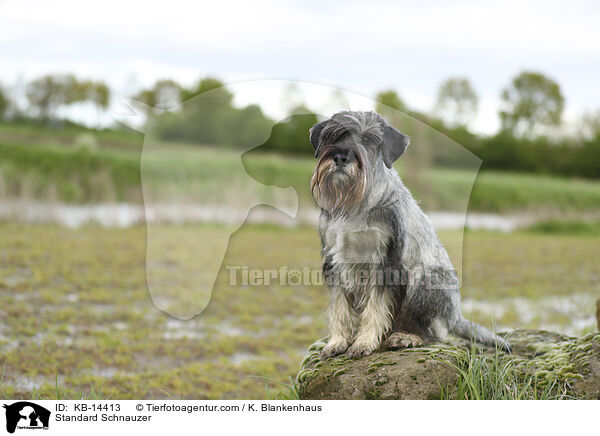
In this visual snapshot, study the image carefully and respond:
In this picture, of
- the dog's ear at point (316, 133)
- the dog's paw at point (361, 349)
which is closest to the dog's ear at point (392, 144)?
the dog's ear at point (316, 133)

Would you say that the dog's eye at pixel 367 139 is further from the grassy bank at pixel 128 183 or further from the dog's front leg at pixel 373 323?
the grassy bank at pixel 128 183

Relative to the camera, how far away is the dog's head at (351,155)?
3.18 metres

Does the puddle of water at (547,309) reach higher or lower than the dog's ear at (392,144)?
lower

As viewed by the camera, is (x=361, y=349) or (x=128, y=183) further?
(x=128, y=183)

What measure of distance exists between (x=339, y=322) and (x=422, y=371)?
634mm

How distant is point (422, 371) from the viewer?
12.1ft

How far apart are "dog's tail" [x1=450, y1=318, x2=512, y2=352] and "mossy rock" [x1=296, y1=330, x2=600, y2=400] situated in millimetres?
74

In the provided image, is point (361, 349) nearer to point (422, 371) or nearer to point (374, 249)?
point (422, 371)

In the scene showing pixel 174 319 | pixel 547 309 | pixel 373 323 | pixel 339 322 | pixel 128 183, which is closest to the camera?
pixel 373 323

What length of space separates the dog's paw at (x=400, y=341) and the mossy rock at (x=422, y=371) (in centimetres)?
4

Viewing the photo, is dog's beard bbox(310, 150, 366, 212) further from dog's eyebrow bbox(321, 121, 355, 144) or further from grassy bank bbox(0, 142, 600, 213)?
grassy bank bbox(0, 142, 600, 213)

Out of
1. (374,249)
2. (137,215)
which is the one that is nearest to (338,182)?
(374,249)

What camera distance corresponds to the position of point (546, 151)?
16.3m
